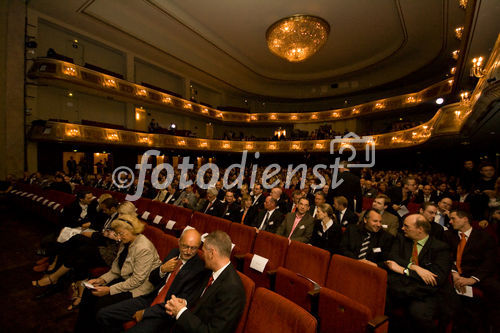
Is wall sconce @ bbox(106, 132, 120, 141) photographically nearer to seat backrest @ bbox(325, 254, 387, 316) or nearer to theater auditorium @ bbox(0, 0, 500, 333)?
theater auditorium @ bbox(0, 0, 500, 333)

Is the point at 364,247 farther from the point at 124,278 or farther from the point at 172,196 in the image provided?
the point at 172,196

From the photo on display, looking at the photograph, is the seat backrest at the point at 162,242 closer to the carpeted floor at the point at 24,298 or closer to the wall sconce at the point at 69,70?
the carpeted floor at the point at 24,298

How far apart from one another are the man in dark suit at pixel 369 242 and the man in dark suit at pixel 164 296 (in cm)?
184

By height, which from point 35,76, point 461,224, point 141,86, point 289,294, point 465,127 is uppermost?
point 141,86

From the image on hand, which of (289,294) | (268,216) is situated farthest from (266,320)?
(268,216)

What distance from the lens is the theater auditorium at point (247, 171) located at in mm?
2090

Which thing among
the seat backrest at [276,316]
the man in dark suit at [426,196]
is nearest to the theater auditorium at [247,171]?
the seat backrest at [276,316]

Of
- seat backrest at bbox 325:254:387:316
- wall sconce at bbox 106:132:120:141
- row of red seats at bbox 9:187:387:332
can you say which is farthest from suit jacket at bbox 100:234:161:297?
wall sconce at bbox 106:132:120:141

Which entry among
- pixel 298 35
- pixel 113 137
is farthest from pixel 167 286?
pixel 113 137

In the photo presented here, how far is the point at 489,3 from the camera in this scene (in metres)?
4.25

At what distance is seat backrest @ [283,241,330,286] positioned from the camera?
2467mm

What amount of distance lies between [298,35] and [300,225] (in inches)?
377

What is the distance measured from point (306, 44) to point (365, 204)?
25.3ft

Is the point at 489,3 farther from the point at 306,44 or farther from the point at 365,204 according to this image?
the point at 306,44
